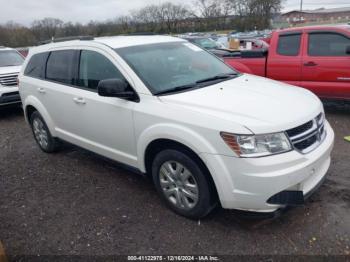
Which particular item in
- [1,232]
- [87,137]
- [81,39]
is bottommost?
[1,232]

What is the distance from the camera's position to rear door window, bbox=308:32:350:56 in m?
6.00

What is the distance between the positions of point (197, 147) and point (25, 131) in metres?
5.38

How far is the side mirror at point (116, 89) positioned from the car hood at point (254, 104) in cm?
38

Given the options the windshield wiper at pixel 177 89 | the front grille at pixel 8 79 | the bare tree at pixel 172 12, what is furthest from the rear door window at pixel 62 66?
the bare tree at pixel 172 12

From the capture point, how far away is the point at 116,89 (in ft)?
10.5

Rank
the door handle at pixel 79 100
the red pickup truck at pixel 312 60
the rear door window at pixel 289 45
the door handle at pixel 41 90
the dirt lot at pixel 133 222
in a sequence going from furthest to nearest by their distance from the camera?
the rear door window at pixel 289 45
the red pickup truck at pixel 312 60
the door handle at pixel 41 90
the door handle at pixel 79 100
the dirt lot at pixel 133 222

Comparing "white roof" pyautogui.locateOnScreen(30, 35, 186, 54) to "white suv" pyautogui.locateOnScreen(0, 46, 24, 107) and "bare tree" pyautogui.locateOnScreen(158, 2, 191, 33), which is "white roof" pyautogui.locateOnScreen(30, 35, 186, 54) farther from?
"bare tree" pyautogui.locateOnScreen(158, 2, 191, 33)

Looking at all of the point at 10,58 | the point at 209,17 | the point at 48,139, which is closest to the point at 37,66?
the point at 48,139

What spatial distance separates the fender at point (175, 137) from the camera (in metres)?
2.77

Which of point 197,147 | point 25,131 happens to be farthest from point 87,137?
point 25,131

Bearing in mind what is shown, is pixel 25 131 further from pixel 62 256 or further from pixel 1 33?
pixel 1 33

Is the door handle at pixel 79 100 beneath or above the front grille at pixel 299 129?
above

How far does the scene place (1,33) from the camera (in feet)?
88.6

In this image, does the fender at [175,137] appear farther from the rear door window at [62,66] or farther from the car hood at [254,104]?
the rear door window at [62,66]
